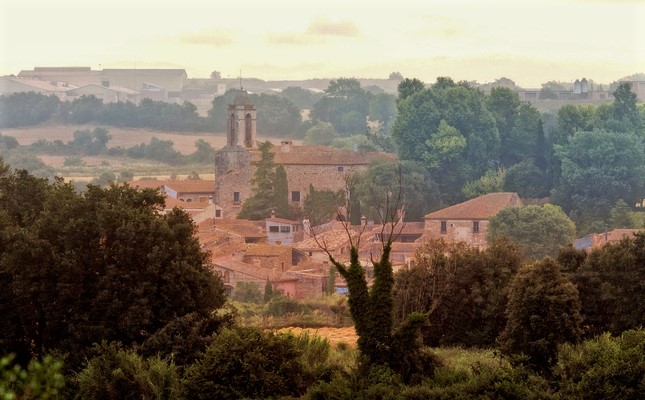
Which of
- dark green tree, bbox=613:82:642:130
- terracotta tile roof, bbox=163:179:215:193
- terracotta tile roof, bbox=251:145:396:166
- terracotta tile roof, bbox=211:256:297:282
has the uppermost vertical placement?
dark green tree, bbox=613:82:642:130

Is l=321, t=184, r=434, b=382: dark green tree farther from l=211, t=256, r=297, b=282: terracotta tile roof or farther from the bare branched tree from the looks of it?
l=211, t=256, r=297, b=282: terracotta tile roof

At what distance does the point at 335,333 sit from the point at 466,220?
32.0m

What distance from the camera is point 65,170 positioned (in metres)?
76.1

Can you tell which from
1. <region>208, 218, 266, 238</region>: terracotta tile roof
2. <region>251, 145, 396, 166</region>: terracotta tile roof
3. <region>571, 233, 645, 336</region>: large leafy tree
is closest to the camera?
<region>571, 233, 645, 336</region>: large leafy tree

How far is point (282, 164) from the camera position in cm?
6041

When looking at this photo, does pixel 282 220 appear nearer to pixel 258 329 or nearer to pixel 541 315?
pixel 541 315

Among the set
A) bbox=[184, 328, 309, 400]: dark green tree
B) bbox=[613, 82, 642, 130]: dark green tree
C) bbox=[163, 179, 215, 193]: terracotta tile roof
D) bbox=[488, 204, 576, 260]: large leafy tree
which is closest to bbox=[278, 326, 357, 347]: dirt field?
bbox=[184, 328, 309, 400]: dark green tree

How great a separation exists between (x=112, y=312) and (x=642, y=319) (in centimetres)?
587

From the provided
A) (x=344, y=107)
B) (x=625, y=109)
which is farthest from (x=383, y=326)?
(x=344, y=107)

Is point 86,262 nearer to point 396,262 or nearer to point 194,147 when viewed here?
point 396,262

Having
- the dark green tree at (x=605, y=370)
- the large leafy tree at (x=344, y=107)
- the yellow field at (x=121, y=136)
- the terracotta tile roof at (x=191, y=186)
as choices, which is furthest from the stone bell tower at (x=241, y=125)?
the dark green tree at (x=605, y=370)

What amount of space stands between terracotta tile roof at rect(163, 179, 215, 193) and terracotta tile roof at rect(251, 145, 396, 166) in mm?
2035

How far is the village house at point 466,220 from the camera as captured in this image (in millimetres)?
52469

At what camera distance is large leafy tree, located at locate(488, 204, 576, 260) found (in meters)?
47.5
